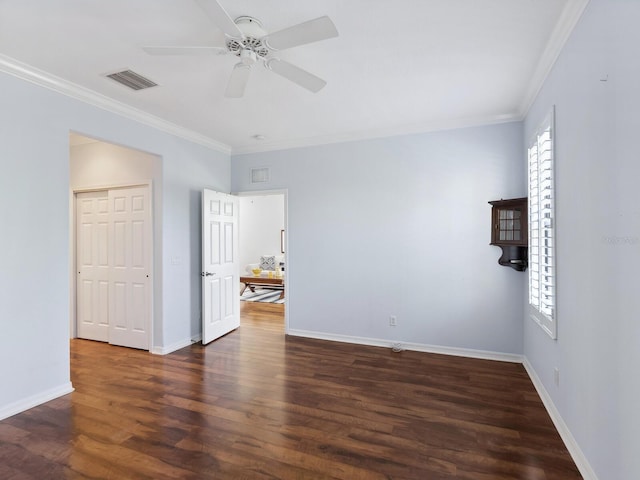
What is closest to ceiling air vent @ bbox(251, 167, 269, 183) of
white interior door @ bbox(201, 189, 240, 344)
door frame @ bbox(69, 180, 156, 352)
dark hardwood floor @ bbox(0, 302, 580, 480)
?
white interior door @ bbox(201, 189, 240, 344)

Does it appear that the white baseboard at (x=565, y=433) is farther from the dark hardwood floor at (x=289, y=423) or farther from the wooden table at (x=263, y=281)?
the wooden table at (x=263, y=281)

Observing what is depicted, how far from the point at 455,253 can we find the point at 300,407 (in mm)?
Result: 2448

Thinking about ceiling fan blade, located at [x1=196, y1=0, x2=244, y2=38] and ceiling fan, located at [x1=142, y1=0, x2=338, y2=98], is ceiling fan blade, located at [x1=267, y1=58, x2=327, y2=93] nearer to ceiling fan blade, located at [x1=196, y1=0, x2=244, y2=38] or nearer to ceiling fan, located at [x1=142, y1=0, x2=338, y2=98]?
ceiling fan, located at [x1=142, y1=0, x2=338, y2=98]

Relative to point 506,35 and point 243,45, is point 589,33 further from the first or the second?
point 243,45

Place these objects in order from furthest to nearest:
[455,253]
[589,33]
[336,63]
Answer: [455,253] < [336,63] < [589,33]

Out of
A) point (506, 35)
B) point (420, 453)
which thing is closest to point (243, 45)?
point (506, 35)

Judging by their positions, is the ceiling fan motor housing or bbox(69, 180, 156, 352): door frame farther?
bbox(69, 180, 156, 352): door frame

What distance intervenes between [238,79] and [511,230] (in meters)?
3.06

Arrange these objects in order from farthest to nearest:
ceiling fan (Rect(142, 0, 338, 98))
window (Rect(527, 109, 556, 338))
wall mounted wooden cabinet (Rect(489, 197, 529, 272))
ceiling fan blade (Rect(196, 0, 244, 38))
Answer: wall mounted wooden cabinet (Rect(489, 197, 529, 272)) < window (Rect(527, 109, 556, 338)) < ceiling fan (Rect(142, 0, 338, 98)) < ceiling fan blade (Rect(196, 0, 244, 38))

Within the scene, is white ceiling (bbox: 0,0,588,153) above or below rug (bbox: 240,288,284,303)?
above

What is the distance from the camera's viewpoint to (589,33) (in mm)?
1886

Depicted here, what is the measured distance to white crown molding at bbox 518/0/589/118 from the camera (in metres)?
2.00

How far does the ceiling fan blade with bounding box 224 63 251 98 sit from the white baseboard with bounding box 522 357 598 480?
125 inches

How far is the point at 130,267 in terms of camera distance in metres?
4.32
